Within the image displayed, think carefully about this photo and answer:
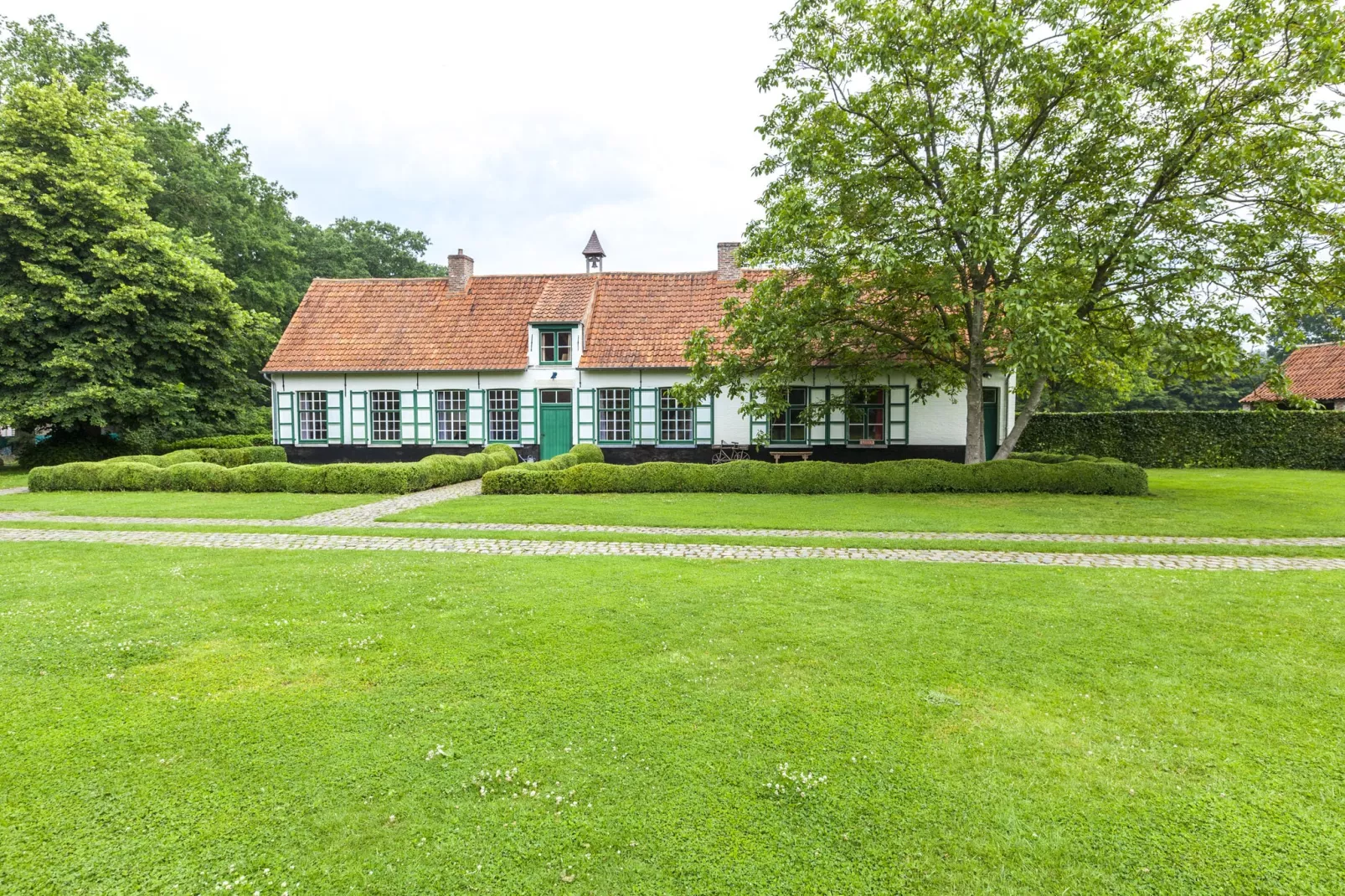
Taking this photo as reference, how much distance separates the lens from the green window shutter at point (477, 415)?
Answer: 22422 mm

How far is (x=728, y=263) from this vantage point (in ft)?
77.4

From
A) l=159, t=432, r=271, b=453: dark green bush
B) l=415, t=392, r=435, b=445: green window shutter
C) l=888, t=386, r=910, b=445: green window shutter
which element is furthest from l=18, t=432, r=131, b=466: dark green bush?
l=888, t=386, r=910, b=445: green window shutter

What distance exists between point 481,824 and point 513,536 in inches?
278

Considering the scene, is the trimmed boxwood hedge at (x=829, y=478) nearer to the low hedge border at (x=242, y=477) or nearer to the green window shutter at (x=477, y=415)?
the low hedge border at (x=242, y=477)

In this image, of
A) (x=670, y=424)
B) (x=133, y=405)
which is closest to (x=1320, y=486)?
(x=670, y=424)

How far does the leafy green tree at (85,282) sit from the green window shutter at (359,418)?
15.6 ft

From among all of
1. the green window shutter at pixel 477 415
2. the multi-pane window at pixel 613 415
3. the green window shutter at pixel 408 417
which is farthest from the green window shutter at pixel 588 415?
the green window shutter at pixel 408 417

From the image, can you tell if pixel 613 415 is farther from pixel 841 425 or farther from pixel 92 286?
pixel 92 286

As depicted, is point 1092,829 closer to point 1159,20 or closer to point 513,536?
point 513,536

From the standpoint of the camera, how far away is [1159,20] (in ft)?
43.7

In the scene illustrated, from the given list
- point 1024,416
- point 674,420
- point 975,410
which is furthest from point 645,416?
point 1024,416

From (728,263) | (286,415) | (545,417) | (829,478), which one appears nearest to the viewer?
(829,478)

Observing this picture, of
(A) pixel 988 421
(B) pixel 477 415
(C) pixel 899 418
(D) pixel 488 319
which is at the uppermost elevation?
(D) pixel 488 319

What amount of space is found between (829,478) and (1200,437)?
17.1 m
